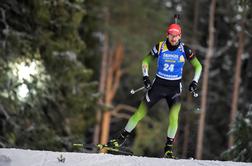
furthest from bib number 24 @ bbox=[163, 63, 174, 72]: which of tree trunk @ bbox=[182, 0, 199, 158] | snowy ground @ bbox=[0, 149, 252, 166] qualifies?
tree trunk @ bbox=[182, 0, 199, 158]

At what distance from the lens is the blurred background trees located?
13.9 metres

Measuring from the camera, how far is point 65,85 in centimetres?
1673

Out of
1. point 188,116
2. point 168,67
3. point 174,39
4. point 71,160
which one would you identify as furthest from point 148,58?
point 188,116

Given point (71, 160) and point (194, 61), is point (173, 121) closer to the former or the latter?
point (194, 61)

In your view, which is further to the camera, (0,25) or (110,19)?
(110,19)

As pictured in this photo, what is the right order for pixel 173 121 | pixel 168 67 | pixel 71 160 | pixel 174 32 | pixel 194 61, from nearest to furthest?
pixel 71 160, pixel 174 32, pixel 168 67, pixel 173 121, pixel 194 61

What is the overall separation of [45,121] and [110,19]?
44.3 ft

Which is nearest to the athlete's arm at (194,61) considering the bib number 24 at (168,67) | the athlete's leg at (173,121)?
the bib number 24 at (168,67)

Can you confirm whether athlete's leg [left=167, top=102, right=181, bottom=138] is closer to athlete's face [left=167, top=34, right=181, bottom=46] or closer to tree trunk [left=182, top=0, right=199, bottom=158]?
athlete's face [left=167, top=34, right=181, bottom=46]

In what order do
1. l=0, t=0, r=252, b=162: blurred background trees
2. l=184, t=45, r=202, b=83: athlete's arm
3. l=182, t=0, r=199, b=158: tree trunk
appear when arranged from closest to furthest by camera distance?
l=184, t=45, r=202, b=83: athlete's arm
l=0, t=0, r=252, b=162: blurred background trees
l=182, t=0, r=199, b=158: tree trunk

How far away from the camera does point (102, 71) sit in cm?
2906

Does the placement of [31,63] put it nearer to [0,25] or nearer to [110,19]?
[0,25]

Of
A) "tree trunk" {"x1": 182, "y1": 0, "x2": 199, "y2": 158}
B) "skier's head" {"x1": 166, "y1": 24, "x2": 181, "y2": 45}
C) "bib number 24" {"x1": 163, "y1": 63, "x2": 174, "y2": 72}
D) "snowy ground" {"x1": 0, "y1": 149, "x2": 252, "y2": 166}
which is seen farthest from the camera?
"tree trunk" {"x1": 182, "y1": 0, "x2": 199, "y2": 158}

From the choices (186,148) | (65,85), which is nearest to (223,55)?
(186,148)
